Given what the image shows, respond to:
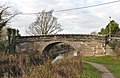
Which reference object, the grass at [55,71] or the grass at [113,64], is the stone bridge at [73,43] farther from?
the grass at [55,71]

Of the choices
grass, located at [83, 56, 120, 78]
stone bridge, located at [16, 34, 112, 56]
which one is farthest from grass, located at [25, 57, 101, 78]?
stone bridge, located at [16, 34, 112, 56]

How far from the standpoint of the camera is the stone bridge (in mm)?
45625

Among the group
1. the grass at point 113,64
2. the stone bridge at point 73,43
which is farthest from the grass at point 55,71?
the stone bridge at point 73,43

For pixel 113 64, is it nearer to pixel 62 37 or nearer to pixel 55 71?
pixel 55 71

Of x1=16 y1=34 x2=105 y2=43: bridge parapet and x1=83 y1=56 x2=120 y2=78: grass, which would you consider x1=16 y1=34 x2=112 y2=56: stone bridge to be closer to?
x1=16 y1=34 x2=105 y2=43: bridge parapet

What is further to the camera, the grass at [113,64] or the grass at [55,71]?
the grass at [113,64]

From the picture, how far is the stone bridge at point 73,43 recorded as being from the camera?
4562cm

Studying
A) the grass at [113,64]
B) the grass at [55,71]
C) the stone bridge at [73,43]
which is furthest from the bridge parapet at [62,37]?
the grass at [55,71]

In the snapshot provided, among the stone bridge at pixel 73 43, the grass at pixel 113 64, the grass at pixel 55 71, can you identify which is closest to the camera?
the grass at pixel 55 71

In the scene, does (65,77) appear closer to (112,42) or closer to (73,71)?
(73,71)

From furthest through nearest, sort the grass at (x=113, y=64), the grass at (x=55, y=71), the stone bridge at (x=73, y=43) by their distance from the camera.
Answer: the stone bridge at (x=73, y=43) → the grass at (x=113, y=64) → the grass at (x=55, y=71)

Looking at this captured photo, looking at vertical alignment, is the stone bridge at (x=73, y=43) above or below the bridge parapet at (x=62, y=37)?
below

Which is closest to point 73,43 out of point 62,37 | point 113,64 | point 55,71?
point 62,37

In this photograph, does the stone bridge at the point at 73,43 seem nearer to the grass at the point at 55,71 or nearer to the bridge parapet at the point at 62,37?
the bridge parapet at the point at 62,37
